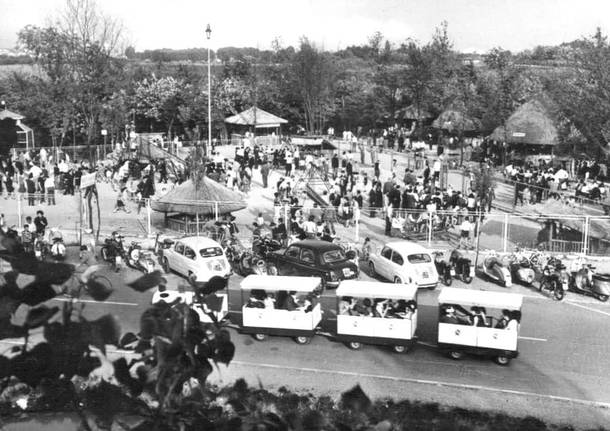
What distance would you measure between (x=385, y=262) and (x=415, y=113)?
119ft

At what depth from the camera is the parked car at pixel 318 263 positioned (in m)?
21.0

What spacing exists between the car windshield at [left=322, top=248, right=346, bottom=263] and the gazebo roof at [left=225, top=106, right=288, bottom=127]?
3327 centimetres

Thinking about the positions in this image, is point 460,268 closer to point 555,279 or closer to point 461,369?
point 555,279

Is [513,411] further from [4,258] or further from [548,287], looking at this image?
[4,258]

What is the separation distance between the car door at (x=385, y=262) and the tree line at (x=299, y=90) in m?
15.4

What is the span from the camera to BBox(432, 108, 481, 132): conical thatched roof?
4392cm

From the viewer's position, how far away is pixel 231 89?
5828 cm

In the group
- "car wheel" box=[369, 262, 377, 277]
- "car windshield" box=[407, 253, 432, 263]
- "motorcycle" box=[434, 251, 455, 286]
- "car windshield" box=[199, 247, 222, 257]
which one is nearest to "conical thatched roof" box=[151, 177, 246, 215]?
"car windshield" box=[199, 247, 222, 257]

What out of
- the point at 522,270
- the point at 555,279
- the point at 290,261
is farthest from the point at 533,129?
the point at 290,261

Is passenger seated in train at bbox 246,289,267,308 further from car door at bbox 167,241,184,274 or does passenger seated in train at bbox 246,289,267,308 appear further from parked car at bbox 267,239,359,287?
car door at bbox 167,241,184,274

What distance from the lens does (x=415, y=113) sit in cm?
5681

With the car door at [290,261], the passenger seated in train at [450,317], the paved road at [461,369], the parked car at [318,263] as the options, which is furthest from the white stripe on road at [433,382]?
the car door at [290,261]

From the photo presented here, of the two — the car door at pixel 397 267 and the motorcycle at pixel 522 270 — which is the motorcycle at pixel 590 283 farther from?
the car door at pixel 397 267

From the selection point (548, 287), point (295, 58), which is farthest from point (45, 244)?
point (295, 58)
